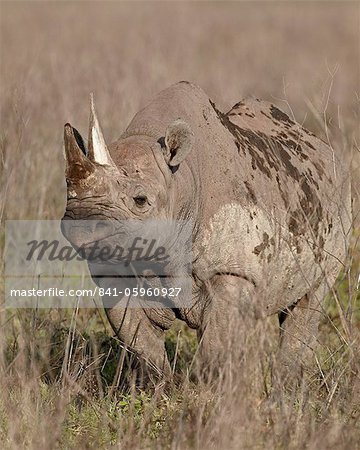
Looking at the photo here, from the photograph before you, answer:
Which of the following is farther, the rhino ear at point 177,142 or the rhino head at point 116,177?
the rhino ear at point 177,142

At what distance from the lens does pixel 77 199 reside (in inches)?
231

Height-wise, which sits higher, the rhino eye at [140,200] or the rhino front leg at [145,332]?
the rhino eye at [140,200]

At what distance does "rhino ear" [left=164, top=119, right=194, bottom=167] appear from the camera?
6152 mm

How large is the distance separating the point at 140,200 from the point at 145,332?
1003 mm

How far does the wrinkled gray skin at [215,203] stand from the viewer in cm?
592

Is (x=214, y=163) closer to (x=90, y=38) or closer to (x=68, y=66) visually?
(x=68, y=66)

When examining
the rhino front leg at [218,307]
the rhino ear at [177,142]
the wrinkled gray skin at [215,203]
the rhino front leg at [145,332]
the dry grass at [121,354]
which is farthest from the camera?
the rhino front leg at [145,332]

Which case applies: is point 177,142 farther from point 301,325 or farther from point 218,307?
point 301,325

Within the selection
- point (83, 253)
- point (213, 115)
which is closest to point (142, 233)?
point (83, 253)

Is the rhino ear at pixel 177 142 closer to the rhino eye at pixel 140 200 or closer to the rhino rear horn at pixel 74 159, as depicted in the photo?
the rhino eye at pixel 140 200

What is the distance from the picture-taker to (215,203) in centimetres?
651

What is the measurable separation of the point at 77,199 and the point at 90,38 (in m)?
18.4

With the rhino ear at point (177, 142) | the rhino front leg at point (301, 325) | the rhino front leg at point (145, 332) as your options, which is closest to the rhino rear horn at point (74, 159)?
the rhino ear at point (177, 142)

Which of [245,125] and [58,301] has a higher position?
[245,125]
